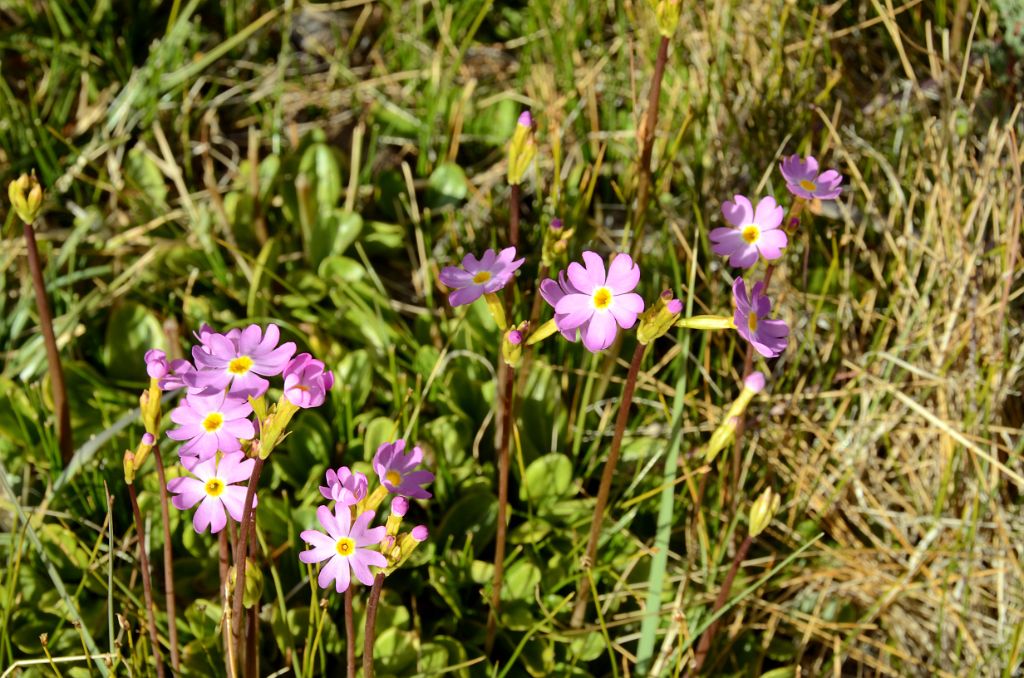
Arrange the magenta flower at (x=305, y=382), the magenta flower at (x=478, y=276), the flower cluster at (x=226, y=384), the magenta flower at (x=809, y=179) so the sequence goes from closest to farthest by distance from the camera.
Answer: the magenta flower at (x=305, y=382), the flower cluster at (x=226, y=384), the magenta flower at (x=478, y=276), the magenta flower at (x=809, y=179)

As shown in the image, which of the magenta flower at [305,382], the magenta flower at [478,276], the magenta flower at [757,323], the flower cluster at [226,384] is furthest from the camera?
the magenta flower at [478,276]

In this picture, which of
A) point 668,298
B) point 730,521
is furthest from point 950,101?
point 668,298

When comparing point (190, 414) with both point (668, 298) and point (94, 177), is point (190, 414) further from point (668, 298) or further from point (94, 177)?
point (94, 177)

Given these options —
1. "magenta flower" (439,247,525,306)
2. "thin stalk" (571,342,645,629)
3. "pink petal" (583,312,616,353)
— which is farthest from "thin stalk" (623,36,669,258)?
"pink petal" (583,312,616,353)

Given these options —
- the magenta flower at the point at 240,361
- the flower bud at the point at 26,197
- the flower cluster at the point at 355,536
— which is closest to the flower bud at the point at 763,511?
the flower cluster at the point at 355,536

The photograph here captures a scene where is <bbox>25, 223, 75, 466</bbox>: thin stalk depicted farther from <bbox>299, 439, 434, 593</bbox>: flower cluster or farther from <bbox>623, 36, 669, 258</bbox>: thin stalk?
<bbox>623, 36, 669, 258</bbox>: thin stalk

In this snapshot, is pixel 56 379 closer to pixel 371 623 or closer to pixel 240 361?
pixel 240 361

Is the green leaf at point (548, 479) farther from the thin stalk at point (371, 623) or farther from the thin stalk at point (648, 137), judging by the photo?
the thin stalk at point (371, 623)
